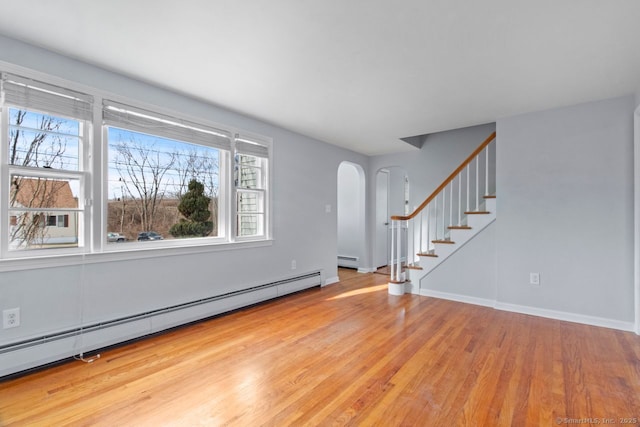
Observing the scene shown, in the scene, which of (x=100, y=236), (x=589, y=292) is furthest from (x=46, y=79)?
(x=589, y=292)

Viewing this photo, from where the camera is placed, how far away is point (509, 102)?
323cm

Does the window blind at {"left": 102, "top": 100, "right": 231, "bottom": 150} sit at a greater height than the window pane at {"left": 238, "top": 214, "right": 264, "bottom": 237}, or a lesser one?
greater

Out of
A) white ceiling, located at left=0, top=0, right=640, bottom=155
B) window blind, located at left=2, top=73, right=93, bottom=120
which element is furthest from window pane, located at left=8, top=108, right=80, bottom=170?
white ceiling, located at left=0, top=0, right=640, bottom=155

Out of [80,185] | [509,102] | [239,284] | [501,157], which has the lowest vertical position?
[239,284]

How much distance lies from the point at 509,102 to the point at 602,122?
97 cm

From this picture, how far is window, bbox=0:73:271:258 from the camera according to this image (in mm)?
2180

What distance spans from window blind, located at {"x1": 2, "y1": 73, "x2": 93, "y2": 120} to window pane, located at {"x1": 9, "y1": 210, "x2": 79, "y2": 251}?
30.4 inches

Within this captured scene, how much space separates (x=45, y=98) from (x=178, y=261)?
5.49 feet

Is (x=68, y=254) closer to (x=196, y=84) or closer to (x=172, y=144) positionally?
(x=172, y=144)

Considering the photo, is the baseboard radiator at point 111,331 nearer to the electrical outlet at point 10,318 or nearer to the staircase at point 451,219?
the electrical outlet at point 10,318

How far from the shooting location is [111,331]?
100.0 inches

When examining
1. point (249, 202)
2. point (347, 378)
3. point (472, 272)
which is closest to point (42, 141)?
point (249, 202)

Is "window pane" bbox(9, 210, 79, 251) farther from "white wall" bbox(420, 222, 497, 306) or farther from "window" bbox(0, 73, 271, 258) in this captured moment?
"white wall" bbox(420, 222, 497, 306)

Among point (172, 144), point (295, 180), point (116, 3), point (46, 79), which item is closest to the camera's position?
point (116, 3)
